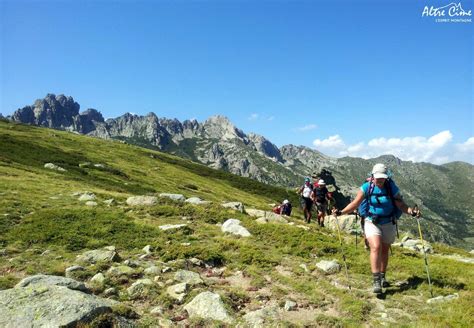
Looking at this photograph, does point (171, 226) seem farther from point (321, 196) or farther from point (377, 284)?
point (321, 196)

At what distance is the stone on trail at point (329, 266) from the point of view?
13.7m

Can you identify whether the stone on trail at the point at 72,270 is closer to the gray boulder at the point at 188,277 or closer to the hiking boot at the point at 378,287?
the gray boulder at the point at 188,277

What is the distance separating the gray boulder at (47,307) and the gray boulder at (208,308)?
2172mm

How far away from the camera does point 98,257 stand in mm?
13930

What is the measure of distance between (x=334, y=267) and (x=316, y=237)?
402 centimetres

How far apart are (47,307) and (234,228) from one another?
11.7 metres

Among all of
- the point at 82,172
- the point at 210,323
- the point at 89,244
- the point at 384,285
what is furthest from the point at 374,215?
the point at 82,172

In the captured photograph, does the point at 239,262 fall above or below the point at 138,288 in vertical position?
above

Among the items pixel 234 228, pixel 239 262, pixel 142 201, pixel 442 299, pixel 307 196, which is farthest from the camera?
pixel 307 196

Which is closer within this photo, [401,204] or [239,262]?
[401,204]

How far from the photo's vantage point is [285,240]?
17.7 metres

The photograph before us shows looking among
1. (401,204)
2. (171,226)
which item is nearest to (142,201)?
(171,226)

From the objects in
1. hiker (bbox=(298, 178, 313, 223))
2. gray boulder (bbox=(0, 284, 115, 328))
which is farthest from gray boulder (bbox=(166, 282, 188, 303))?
hiker (bbox=(298, 178, 313, 223))

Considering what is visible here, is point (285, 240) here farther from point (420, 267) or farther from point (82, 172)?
point (82, 172)
